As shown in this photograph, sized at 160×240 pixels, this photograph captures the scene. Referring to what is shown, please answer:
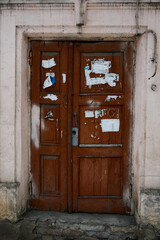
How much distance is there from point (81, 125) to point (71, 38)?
3.93ft

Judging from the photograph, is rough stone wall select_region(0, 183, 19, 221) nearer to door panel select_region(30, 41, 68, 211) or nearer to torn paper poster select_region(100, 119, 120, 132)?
door panel select_region(30, 41, 68, 211)

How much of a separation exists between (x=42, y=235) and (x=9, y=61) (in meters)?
2.36

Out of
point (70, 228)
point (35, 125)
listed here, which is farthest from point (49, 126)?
point (70, 228)

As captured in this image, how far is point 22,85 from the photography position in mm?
3402

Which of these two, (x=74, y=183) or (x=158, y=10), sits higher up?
(x=158, y=10)

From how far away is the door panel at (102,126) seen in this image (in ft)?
11.5

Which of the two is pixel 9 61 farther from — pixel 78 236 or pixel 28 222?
pixel 78 236

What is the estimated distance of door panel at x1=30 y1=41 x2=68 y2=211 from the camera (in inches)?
139

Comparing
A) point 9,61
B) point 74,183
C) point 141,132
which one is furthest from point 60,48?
point 74,183

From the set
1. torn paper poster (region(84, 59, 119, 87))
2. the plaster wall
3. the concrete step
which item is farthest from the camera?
torn paper poster (region(84, 59, 119, 87))

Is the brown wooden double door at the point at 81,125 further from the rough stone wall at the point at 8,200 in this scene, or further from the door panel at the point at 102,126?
the rough stone wall at the point at 8,200

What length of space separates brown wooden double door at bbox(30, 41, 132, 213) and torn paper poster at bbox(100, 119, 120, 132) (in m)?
0.01

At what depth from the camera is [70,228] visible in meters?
3.38

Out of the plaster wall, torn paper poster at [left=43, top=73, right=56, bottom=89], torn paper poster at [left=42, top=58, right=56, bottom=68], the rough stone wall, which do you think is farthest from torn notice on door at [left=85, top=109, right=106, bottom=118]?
the rough stone wall
